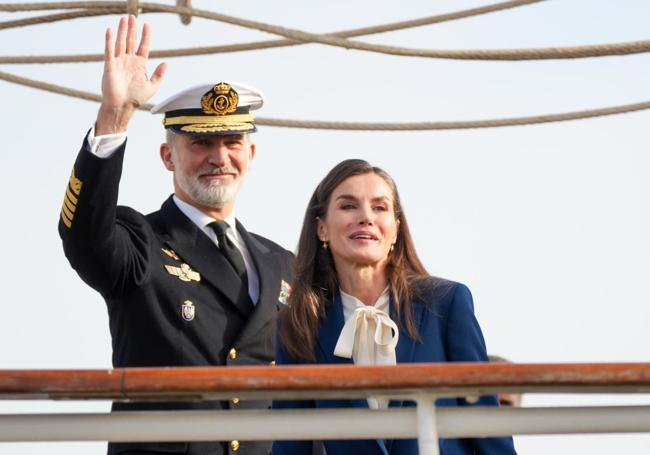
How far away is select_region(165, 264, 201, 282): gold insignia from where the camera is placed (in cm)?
424

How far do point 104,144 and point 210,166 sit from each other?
20.8 inches

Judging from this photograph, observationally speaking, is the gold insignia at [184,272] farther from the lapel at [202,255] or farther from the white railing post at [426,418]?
the white railing post at [426,418]

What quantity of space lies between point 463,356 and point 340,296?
40 centimetres

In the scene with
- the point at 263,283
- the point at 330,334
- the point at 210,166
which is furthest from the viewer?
the point at 210,166

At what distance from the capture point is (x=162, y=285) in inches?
164

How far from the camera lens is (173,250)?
430 cm

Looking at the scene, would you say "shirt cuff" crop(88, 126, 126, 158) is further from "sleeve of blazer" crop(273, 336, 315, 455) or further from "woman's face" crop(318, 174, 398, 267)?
"sleeve of blazer" crop(273, 336, 315, 455)

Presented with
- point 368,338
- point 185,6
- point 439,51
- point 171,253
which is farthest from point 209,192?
point 185,6

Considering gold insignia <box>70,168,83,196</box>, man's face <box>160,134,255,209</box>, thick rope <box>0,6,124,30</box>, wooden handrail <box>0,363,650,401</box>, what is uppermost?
thick rope <box>0,6,124,30</box>

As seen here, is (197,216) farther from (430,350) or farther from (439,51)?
(439,51)

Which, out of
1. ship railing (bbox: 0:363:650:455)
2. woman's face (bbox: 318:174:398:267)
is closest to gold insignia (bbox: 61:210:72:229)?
woman's face (bbox: 318:174:398:267)

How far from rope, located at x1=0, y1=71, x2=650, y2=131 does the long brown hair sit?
2016mm

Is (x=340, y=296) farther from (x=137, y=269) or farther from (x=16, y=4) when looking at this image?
(x=16, y=4)

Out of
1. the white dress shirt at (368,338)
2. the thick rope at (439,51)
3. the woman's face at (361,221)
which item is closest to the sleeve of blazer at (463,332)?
the white dress shirt at (368,338)
